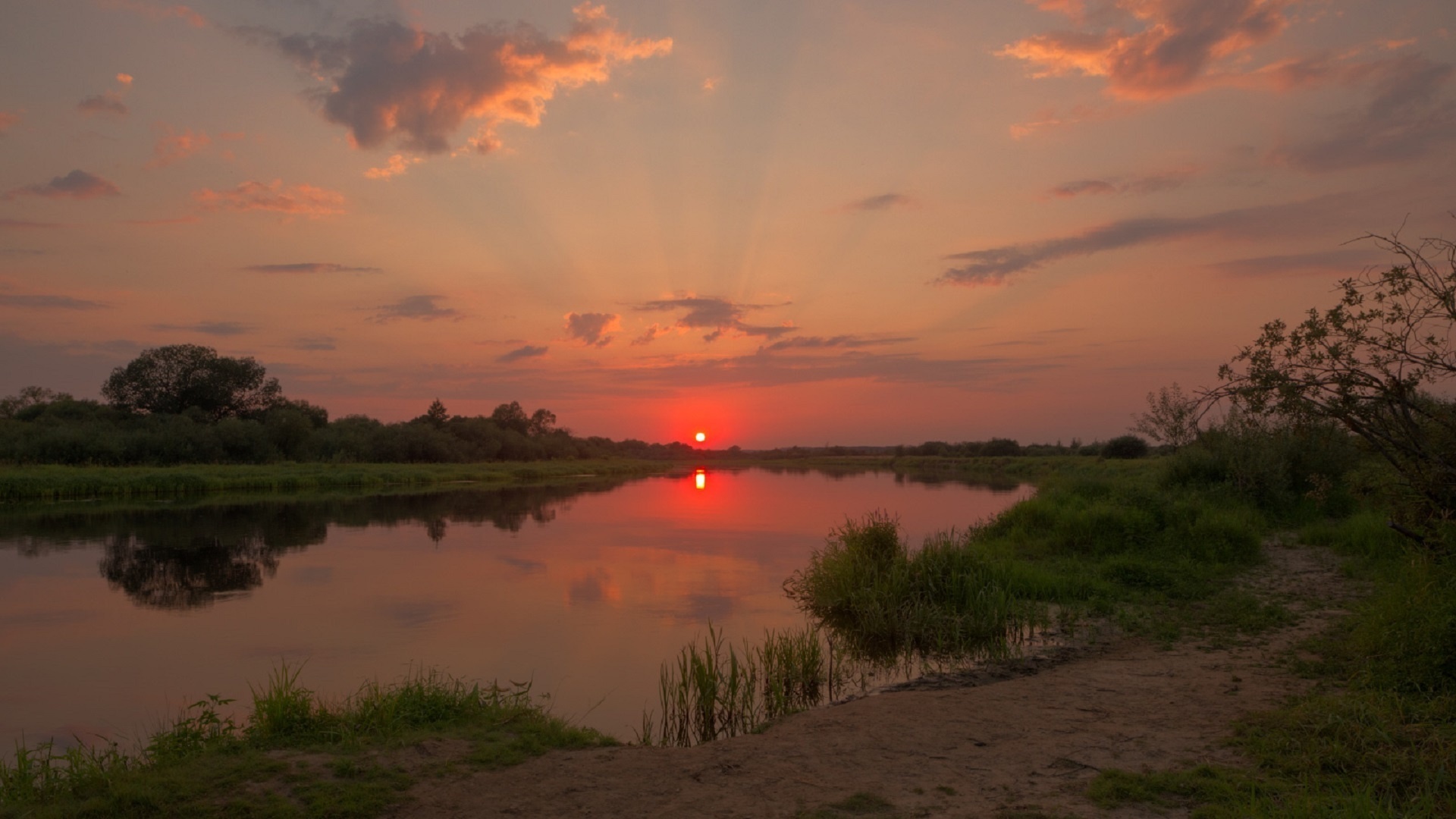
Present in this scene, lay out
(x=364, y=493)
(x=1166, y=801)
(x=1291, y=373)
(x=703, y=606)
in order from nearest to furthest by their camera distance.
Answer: (x=1166, y=801)
(x=1291, y=373)
(x=703, y=606)
(x=364, y=493)

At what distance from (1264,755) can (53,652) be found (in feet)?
45.1

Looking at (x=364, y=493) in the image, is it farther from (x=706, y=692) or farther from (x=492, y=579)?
(x=706, y=692)

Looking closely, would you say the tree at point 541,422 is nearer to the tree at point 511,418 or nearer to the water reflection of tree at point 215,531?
the tree at point 511,418

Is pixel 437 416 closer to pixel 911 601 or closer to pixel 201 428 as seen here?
pixel 201 428

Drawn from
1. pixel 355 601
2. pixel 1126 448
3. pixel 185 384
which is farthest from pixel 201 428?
pixel 1126 448

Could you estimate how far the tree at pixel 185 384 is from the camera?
59469 millimetres

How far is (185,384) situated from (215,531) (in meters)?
45.2

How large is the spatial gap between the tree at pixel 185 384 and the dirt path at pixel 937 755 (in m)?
64.9

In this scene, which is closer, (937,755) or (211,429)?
(937,755)

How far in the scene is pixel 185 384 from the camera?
199 ft

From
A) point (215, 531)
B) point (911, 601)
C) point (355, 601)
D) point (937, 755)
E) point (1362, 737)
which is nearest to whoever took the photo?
point (1362, 737)

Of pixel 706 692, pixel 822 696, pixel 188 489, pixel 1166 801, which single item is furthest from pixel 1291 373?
pixel 188 489

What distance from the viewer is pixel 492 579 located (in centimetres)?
1672

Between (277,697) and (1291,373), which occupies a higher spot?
(1291,373)
